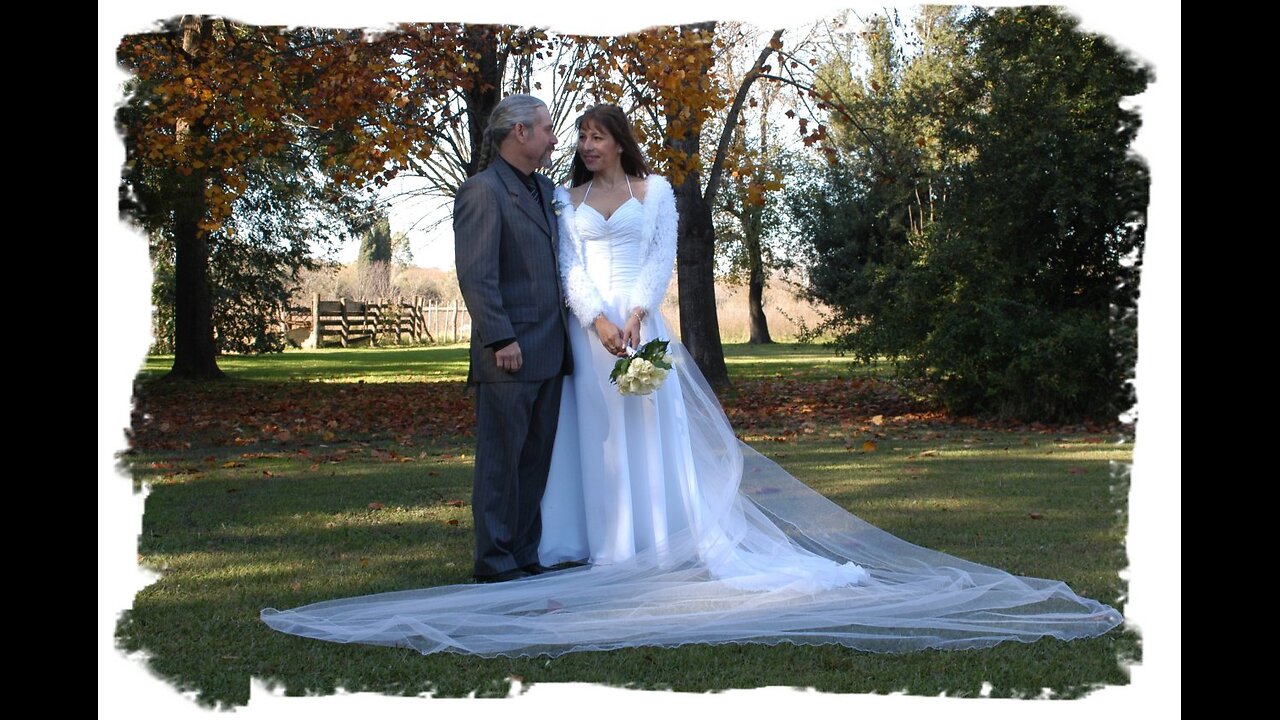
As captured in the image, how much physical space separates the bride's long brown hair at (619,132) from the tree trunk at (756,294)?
1224 inches

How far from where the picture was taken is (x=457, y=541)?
557cm

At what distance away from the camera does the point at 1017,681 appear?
3318 mm

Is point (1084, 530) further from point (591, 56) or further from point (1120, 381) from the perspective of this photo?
point (591, 56)

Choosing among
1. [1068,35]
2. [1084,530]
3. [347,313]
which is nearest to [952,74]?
[1068,35]

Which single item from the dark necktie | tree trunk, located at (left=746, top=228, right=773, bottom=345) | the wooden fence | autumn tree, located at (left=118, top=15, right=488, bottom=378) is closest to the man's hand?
the dark necktie

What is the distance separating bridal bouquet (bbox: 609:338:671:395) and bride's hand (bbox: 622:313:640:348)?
0.25ft

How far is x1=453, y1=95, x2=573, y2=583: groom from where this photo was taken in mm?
4703

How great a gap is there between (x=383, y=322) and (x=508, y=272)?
34651 millimetres

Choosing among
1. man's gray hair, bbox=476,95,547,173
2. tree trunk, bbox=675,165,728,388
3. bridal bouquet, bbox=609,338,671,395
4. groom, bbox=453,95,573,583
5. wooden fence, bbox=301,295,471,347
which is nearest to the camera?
bridal bouquet, bbox=609,338,671,395

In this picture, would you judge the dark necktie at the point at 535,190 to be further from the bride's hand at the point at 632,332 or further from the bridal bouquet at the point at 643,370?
the bridal bouquet at the point at 643,370

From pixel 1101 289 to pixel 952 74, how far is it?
284cm

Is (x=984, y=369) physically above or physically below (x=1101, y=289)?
below

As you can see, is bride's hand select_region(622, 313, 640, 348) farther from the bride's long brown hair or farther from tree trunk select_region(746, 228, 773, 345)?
tree trunk select_region(746, 228, 773, 345)

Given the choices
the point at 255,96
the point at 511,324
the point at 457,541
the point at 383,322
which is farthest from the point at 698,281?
the point at 383,322
